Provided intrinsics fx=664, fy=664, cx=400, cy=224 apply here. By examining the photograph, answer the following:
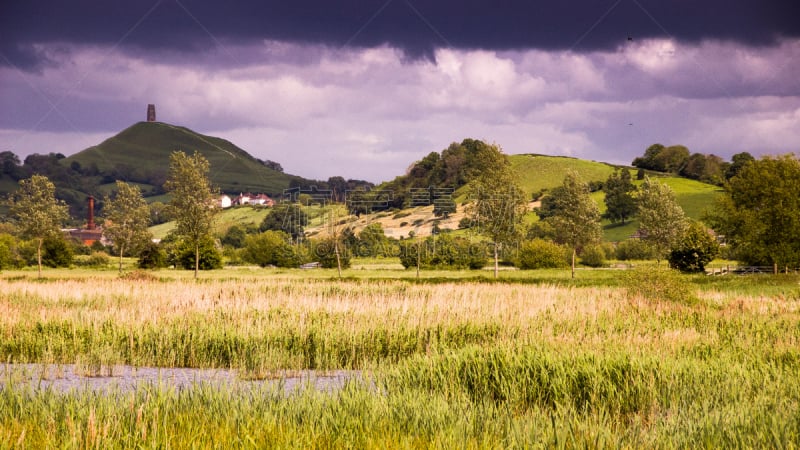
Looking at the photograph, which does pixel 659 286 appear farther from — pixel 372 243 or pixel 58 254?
pixel 372 243

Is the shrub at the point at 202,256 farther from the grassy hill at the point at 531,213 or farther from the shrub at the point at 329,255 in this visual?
the grassy hill at the point at 531,213

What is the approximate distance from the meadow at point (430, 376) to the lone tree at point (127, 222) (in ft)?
178

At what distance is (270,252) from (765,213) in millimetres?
58224

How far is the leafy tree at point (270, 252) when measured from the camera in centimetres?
8400

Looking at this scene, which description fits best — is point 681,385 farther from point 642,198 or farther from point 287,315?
point 642,198

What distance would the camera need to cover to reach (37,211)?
208 ft

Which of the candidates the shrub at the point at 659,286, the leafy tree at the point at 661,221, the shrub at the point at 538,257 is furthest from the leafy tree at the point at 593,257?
the shrub at the point at 659,286

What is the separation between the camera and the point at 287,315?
71.6 feet

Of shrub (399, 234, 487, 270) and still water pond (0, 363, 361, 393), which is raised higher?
shrub (399, 234, 487, 270)

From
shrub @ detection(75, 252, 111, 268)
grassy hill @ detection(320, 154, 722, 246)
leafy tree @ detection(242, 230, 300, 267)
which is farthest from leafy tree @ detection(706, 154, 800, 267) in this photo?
shrub @ detection(75, 252, 111, 268)

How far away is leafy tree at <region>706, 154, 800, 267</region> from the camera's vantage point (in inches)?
2354

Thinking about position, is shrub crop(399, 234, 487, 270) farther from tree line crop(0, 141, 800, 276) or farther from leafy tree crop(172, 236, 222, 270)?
leafy tree crop(172, 236, 222, 270)

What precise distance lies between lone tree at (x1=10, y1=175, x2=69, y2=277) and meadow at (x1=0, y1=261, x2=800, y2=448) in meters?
44.3

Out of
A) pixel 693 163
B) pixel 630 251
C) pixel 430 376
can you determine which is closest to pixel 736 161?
pixel 693 163
